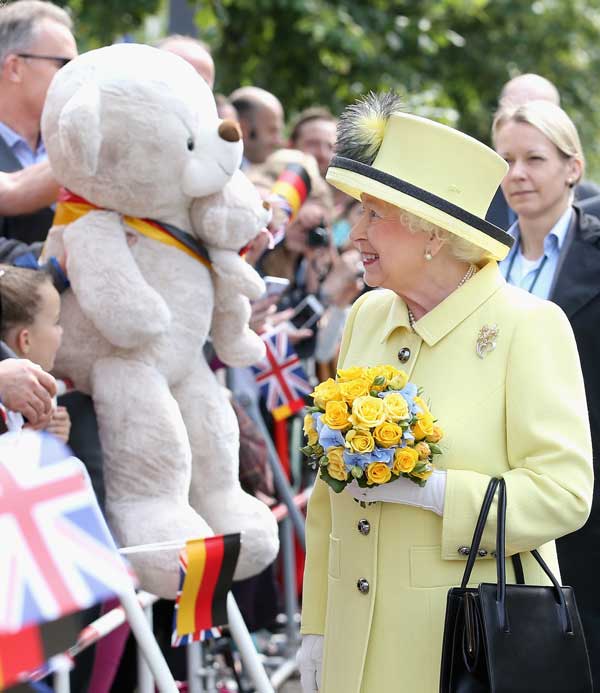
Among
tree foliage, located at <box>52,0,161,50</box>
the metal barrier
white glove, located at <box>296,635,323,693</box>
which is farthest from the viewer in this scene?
tree foliage, located at <box>52,0,161,50</box>

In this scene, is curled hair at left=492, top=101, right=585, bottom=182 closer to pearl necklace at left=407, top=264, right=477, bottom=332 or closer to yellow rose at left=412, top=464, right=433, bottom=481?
pearl necklace at left=407, top=264, right=477, bottom=332

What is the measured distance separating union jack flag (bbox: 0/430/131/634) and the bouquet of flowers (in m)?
0.96

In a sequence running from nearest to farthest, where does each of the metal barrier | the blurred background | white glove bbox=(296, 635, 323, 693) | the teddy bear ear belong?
white glove bbox=(296, 635, 323, 693) → the metal barrier → the teddy bear ear → the blurred background

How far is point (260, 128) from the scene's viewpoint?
6820mm

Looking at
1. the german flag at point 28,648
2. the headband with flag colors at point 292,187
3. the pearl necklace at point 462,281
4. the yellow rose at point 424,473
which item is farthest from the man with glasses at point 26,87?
the german flag at point 28,648

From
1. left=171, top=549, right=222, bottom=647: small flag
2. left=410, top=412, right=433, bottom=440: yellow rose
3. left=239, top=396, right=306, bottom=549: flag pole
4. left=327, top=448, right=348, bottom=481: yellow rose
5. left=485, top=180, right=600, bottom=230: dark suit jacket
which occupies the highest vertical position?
left=485, top=180, right=600, bottom=230: dark suit jacket

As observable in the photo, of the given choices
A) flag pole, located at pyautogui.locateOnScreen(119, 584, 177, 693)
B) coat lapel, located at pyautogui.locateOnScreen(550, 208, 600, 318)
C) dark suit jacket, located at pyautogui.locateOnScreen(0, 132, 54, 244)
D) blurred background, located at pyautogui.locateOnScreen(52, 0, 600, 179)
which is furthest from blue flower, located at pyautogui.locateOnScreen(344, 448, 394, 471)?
blurred background, located at pyautogui.locateOnScreen(52, 0, 600, 179)

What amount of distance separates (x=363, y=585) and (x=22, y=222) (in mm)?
1805

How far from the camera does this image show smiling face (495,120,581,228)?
4.46 metres

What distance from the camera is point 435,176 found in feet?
9.74

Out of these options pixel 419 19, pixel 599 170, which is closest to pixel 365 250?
pixel 419 19

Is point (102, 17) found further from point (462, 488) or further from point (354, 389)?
point (462, 488)

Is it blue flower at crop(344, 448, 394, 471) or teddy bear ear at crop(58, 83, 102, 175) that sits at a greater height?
teddy bear ear at crop(58, 83, 102, 175)

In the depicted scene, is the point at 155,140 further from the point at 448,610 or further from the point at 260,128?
the point at 260,128
